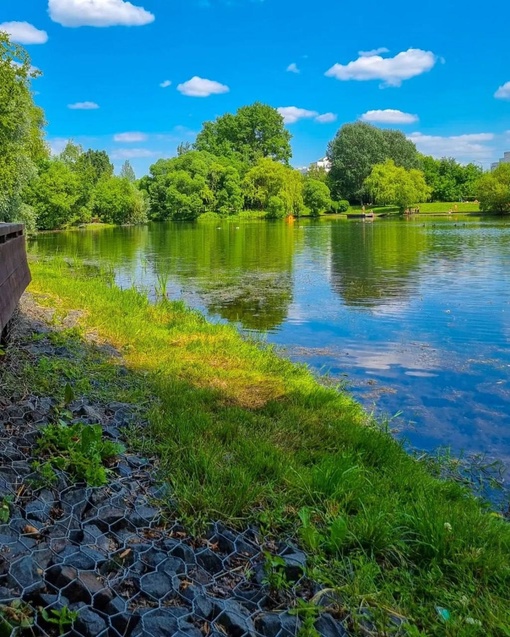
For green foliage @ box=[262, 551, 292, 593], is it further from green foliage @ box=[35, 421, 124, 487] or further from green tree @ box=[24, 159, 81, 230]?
green tree @ box=[24, 159, 81, 230]

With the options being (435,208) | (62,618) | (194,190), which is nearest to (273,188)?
(194,190)

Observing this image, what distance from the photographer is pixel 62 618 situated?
2373mm

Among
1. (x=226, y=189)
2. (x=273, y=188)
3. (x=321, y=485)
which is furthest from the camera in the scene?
(x=273, y=188)

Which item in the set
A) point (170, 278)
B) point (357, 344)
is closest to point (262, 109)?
point (170, 278)

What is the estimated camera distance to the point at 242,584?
9.57 ft

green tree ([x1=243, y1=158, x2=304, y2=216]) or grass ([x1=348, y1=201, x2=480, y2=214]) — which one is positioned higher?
green tree ([x1=243, y1=158, x2=304, y2=216])

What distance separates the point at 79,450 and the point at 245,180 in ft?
302

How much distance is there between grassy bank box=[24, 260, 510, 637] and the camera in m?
2.94

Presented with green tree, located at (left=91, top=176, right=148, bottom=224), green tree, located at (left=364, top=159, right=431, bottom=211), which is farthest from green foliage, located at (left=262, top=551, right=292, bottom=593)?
green tree, located at (left=364, top=159, right=431, bottom=211)

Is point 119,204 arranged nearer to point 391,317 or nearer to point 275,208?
point 275,208

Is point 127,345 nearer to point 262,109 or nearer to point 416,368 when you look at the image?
point 416,368

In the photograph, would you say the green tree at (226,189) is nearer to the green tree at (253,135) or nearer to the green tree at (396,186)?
the green tree at (253,135)

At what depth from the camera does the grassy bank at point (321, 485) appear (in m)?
2.94

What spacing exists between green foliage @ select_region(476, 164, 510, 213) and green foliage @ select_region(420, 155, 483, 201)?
950 inches
